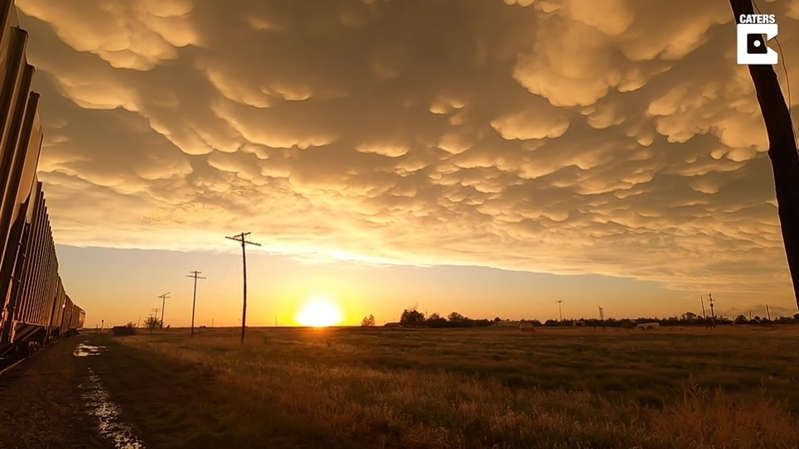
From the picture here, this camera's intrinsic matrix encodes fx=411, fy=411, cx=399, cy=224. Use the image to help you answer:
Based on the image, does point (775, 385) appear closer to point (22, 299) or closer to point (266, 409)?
point (266, 409)

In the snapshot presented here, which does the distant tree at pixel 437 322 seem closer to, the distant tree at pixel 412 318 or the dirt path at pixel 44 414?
the distant tree at pixel 412 318

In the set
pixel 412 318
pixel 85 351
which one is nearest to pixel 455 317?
pixel 412 318

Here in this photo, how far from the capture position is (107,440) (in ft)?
27.3

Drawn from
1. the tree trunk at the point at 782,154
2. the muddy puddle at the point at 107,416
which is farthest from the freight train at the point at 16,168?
the tree trunk at the point at 782,154

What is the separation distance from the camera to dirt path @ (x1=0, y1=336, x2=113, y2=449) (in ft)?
27.1

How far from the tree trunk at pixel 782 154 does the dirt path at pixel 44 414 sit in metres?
11.2

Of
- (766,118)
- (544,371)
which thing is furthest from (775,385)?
(766,118)

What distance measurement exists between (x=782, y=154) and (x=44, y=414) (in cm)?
1578

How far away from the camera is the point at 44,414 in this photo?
10.6 meters

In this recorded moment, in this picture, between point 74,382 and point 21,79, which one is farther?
point 74,382

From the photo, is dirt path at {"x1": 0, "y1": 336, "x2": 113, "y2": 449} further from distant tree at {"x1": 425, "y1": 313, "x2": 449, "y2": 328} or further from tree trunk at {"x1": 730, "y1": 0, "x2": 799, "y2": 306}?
distant tree at {"x1": 425, "y1": 313, "x2": 449, "y2": 328}

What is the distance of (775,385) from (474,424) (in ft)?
64.8

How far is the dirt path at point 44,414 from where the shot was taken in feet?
27.1

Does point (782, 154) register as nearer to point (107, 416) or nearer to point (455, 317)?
point (107, 416)
